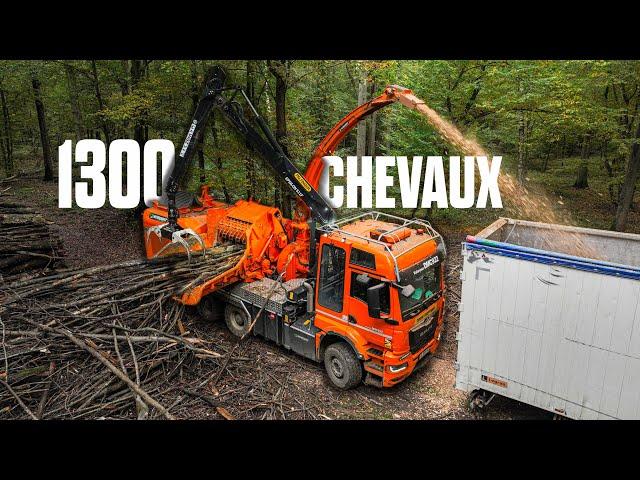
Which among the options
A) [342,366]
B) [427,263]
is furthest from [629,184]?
[342,366]

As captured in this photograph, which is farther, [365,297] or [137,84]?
[137,84]

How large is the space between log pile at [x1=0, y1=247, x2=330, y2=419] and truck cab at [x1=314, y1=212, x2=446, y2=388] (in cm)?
112

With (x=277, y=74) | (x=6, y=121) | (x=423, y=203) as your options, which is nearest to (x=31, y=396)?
(x=277, y=74)

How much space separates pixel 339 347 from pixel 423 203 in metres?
10.0

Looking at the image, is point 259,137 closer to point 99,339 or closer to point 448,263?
point 99,339

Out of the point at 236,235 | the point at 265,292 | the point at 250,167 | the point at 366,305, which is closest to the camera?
the point at 366,305

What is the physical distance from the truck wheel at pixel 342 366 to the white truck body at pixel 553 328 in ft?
5.42

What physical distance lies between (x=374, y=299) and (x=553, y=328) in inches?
94.7

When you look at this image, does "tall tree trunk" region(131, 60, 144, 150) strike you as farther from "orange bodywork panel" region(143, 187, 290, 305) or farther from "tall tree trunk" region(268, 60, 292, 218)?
"orange bodywork panel" region(143, 187, 290, 305)

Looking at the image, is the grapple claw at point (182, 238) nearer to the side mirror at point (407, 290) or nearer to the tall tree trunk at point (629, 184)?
the side mirror at point (407, 290)

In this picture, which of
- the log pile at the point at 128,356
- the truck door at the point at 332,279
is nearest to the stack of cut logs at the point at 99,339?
the log pile at the point at 128,356

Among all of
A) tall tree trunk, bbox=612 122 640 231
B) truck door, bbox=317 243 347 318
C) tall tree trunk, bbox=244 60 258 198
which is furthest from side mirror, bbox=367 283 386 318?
tall tree trunk, bbox=612 122 640 231

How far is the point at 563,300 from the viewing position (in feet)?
19.3

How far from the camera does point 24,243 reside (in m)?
11.1
